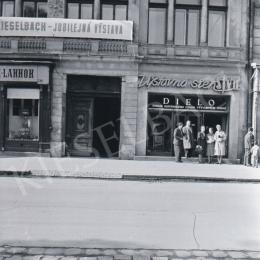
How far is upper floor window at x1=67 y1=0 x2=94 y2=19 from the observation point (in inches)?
777

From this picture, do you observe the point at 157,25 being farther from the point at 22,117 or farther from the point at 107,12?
the point at 22,117

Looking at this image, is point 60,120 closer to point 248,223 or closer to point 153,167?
point 153,167

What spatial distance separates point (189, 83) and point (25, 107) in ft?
26.5

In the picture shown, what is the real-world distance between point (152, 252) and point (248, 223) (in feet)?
8.44

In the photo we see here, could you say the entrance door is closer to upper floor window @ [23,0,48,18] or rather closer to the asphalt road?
upper floor window @ [23,0,48,18]

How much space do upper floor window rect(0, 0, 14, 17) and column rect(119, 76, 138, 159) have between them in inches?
260

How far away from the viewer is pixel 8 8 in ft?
65.6

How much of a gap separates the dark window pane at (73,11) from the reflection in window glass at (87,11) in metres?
0.29

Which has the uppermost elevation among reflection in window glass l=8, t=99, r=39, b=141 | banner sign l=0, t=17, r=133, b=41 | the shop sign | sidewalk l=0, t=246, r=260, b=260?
banner sign l=0, t=17, r=133, b=41

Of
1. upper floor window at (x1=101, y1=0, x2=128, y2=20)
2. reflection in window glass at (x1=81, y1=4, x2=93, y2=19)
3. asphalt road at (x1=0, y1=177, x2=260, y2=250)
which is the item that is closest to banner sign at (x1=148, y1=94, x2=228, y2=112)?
upper floor window at (x1=101, y1=0, x2=128, y2=20)

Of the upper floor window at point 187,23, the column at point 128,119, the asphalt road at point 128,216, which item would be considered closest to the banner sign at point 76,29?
the column at point 128,119

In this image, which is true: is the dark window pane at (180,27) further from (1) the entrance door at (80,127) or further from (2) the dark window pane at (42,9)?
(2) the dark window pane at (42,9)

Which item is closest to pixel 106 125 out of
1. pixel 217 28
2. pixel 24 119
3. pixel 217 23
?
pixel 24 119

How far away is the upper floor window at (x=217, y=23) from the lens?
65.9 feet
